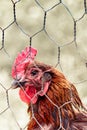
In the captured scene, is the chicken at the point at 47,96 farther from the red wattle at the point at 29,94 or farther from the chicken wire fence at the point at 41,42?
the chicken wire fence at the point at 41,42

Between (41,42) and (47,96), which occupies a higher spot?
(41,42)

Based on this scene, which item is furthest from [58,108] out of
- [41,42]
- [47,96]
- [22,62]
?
[41,42]

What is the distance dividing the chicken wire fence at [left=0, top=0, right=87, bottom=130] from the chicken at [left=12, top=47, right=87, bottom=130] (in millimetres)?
557

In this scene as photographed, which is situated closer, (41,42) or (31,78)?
(31,78)

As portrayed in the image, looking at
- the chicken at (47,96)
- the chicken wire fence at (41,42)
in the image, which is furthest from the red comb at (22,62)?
the chicken wire fence at (41,42)

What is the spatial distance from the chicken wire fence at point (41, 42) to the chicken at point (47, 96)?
1.83 ft

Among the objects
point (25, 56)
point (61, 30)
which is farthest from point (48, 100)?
point (61, 30)

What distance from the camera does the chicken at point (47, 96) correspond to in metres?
1.62

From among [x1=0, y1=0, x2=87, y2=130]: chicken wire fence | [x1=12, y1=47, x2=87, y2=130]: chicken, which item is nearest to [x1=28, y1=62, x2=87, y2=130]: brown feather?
[x1=12, y1=47, x2=87, y2=130]: chicken

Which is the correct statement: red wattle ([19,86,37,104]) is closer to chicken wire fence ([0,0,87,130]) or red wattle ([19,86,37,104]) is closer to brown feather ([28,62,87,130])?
brown feather ([28,62,87,130])

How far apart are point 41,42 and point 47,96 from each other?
1243 millimetres

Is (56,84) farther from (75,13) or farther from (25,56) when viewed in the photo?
(75,13)

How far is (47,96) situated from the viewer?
1617 mm

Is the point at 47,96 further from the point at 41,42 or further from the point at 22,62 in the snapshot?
the point at 41,42
